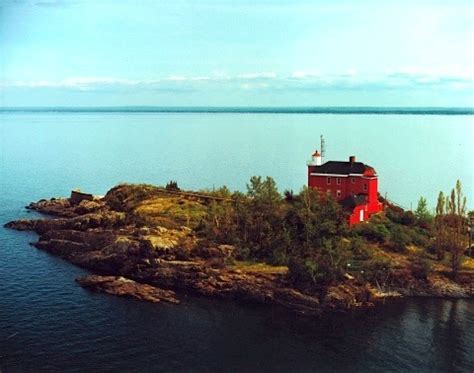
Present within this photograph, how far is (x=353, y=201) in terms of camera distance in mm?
38031

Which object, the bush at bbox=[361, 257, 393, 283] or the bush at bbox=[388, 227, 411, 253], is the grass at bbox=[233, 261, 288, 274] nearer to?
the bush at bbox=[361, 257, 393, 283]

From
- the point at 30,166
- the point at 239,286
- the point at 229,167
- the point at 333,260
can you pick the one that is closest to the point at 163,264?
the point at 239,286

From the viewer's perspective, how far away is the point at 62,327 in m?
25.7

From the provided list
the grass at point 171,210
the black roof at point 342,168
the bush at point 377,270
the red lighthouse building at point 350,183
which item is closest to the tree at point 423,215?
the red lighthouse building at point 350,183

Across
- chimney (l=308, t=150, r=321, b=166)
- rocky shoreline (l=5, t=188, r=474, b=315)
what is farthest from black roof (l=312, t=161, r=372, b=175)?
rocky shoreline (l=5, t=188, r=474, b=315)

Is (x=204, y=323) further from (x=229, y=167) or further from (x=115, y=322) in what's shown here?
(x=229, y=167)

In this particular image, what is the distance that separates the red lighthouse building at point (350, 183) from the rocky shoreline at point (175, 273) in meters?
8.57

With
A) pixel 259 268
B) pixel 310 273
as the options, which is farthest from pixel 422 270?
pixel 259 268

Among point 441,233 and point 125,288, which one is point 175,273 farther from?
point 441,233

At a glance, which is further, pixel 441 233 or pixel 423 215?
pixel 423 215

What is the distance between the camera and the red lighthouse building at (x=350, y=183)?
38594mm

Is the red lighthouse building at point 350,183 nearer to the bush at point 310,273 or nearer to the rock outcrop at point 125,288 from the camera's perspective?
the bush at point 310,273

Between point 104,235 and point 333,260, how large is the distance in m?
15.6

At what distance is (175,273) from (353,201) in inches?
528
